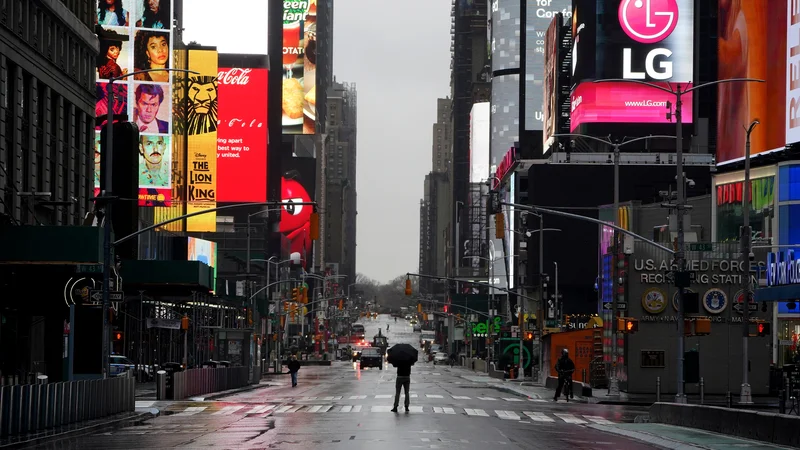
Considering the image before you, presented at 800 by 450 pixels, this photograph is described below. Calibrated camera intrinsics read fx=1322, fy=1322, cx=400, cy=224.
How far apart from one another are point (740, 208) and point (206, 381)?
46206mm

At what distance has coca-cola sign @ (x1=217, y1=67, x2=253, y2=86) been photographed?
166 m

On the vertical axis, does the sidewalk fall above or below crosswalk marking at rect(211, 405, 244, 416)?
above

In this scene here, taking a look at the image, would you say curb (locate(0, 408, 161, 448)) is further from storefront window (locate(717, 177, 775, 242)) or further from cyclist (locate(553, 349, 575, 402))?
storefront window (locate(717, 177, 775, 242))

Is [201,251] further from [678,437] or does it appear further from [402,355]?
[678,437]

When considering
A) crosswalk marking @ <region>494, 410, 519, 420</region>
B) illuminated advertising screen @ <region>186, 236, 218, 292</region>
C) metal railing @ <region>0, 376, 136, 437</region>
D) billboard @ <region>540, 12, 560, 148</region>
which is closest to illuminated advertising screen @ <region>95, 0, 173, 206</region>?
illuminated advertising screen @ <region>186, 236, 218, 292</region>

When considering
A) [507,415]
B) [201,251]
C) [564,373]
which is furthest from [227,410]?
[201,251]

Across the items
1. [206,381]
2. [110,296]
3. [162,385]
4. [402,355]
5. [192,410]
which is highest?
[110,296]

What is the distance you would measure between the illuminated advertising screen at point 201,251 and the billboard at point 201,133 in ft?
19.6

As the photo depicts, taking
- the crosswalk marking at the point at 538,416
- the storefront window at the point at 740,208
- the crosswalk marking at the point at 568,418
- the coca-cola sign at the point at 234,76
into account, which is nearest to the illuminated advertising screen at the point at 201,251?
the storefront window at the point at 740,208

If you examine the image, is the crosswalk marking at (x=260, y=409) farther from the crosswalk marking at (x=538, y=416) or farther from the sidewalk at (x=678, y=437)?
the sidewalk at (x=678, y=437)

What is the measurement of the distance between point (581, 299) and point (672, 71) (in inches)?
994

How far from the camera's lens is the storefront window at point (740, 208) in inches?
3369

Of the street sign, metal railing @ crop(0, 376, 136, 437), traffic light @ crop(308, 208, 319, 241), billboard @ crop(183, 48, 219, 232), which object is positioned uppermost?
billboard @ crop(183, 48, 219, 232)

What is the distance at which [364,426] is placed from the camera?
103ft
